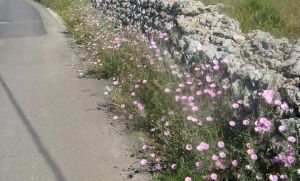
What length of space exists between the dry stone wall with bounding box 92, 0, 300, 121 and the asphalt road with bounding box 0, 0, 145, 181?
5.11 ft

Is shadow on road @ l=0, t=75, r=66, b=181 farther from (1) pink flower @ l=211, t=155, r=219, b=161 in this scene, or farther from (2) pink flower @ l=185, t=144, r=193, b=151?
(1) pink flower @ l=211, t=155, r=219, b=161

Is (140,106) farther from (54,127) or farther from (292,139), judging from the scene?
(292,139)

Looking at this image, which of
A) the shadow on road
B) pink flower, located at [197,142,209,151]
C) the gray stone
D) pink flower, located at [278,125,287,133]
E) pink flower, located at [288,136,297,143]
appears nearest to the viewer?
pink flower, located at [288,136,297,143]

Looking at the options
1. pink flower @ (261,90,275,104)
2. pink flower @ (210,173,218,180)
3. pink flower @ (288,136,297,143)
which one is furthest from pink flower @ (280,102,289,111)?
pink flower @ (210,173,218,180)

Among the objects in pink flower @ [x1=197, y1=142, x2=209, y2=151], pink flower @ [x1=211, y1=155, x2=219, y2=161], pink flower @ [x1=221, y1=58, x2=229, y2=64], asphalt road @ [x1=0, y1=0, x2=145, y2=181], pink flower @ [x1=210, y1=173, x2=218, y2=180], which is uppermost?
pink flower @ [x1=221, y1=58, x2=229, y2=64]

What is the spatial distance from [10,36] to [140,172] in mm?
10478

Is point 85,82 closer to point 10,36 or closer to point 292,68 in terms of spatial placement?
point 292,68

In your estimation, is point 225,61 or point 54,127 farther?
point 54,127

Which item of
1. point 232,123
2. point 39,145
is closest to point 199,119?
point 232,123

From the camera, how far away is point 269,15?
26.1 feet

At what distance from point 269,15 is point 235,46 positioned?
214 cm

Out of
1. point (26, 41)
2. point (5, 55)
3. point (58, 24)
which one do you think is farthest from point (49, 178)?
point (58, 24)

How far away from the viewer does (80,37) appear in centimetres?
1249

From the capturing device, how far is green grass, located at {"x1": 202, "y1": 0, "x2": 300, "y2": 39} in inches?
288
